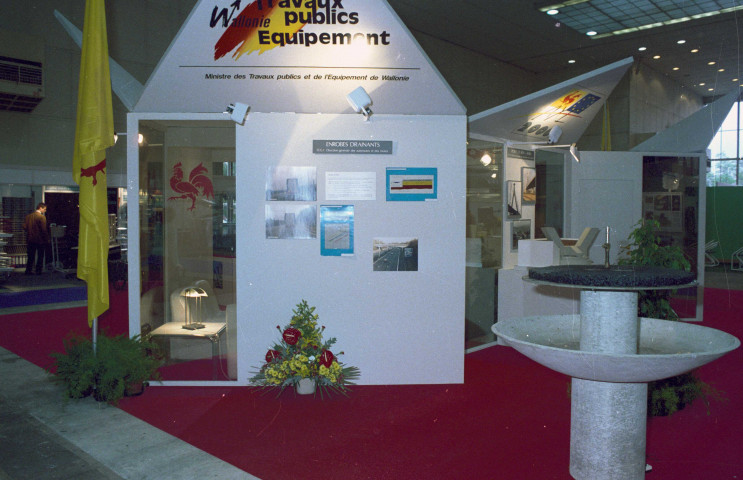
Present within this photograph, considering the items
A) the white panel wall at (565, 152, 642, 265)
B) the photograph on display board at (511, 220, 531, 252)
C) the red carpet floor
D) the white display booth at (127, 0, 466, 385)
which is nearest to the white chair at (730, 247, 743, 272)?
the white panel wall at (565, 152, 642, 265)

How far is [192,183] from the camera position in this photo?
519 centimetres

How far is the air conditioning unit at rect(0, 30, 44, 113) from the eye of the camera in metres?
9.07

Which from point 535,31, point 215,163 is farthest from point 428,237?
point 535,31

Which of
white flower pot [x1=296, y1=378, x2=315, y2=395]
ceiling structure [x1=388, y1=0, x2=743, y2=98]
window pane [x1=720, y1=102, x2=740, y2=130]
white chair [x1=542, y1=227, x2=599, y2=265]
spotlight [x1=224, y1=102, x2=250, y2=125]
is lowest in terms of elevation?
white flower pot [x1=296, y1=378, x2=315, y2=395]

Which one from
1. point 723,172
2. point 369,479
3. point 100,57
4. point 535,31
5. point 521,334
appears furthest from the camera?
point 723,172

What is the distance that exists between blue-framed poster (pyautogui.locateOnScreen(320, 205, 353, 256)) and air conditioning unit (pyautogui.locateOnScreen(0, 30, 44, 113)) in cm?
738

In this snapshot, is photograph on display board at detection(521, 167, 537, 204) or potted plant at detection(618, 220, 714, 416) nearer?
potted plant at detection(618, 220, 714, 416)

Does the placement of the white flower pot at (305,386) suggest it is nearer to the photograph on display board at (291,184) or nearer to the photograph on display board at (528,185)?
the photograph on display board at (291,184)

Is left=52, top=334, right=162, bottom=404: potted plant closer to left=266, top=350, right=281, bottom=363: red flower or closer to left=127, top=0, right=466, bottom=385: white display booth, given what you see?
left=127, top=0, right=466, bottom=385: white display booth

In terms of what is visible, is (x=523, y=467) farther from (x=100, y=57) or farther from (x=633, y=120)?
(x=633, y=120)

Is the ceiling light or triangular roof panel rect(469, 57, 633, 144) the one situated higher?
the ceiling light

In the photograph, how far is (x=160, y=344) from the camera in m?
4.83

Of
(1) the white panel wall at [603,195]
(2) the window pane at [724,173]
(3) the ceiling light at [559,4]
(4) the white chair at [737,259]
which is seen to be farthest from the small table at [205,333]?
(2) the window pane at [724,173]

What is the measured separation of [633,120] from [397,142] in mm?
14233
